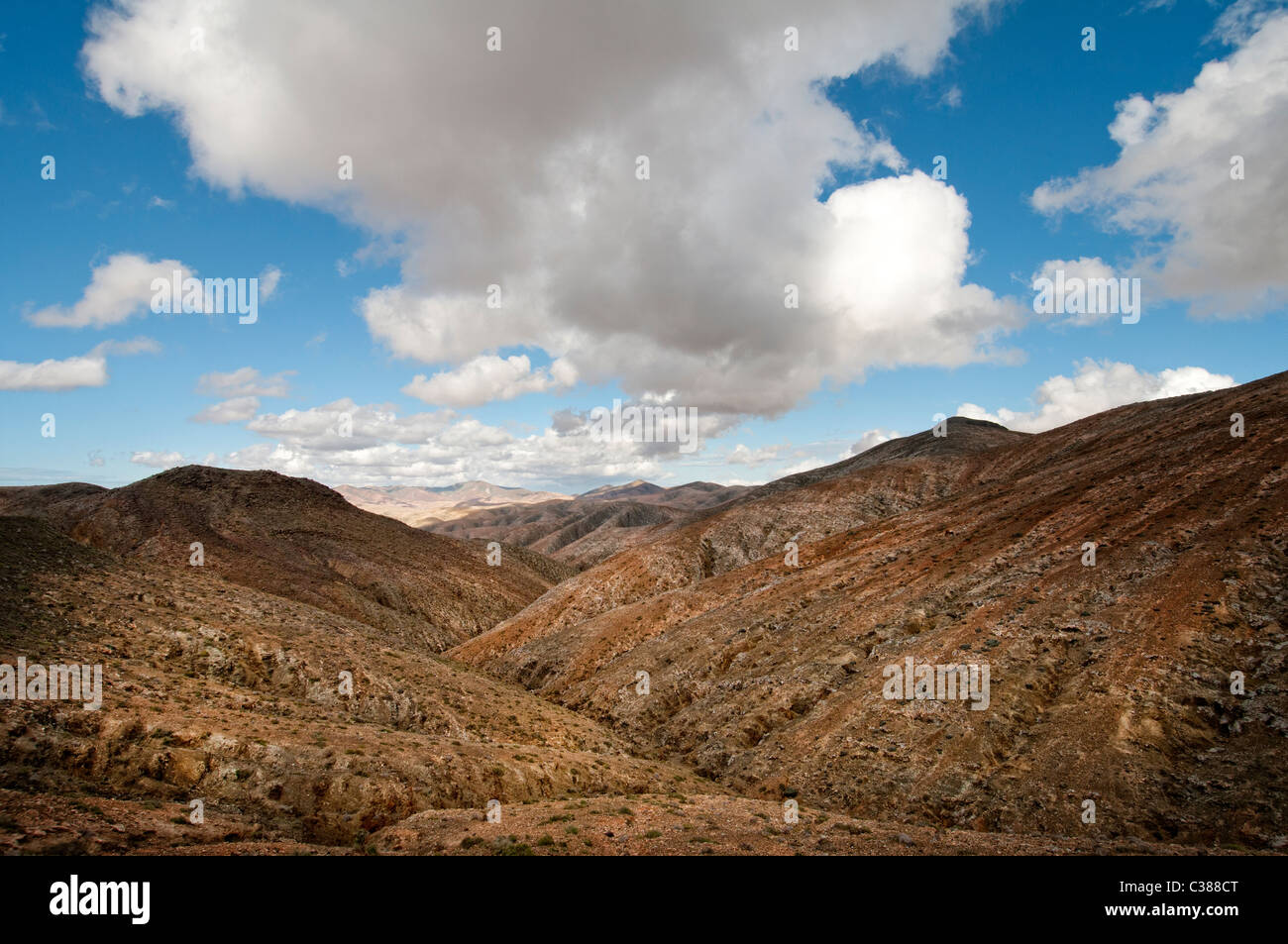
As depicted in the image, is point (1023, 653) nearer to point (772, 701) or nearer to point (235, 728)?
point (772, 701)

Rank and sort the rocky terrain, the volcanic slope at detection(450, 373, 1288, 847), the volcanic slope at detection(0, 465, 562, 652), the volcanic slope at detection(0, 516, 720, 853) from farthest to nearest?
the volcanic slope at detection(0, 465, 562, 652)
the volcanic slope at detection(450, 373, 1288, 847)
the rocky terrain
the volcanic slope at detection(0, 516, 720, 853)

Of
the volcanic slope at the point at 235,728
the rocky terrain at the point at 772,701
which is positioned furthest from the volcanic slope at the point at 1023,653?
the volcanic slope at the point at 235,728

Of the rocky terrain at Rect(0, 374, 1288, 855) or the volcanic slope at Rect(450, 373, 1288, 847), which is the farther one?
the volcanic slope at Rect(450, 373, 1288, 847)

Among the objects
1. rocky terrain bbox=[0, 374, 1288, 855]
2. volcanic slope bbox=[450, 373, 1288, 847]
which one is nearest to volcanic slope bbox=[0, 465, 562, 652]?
rocky terrain bbox=[0, 374, 1288, 855]

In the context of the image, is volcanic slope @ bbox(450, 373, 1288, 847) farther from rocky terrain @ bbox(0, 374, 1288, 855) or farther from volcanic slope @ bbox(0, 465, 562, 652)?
volcanic slope @ bbox(0, 465, 562, 652)

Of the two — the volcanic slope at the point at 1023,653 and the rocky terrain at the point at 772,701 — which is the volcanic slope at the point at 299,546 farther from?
the volcanic slope at the point at 1023,653

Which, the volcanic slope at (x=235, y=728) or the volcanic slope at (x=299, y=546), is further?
the volcanic slope at (x=299, y=546)
